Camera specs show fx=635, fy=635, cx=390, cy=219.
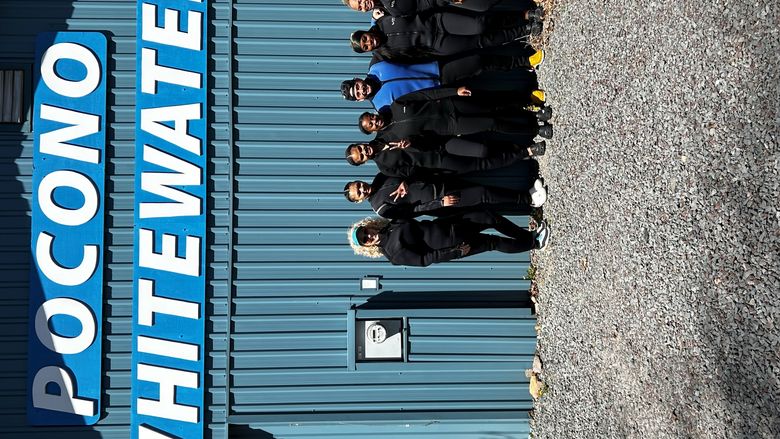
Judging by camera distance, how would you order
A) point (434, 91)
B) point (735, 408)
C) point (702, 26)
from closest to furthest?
point (735, 408)
point (702, 26)
point (434, 91)

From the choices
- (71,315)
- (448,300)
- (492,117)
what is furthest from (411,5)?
A: (71,315)

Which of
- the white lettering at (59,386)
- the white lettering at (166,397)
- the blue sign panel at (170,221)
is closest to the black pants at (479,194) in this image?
the blue sign panel at (170,221)

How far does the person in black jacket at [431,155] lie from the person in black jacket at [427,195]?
130 mm

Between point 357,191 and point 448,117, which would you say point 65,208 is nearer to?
point 357,191

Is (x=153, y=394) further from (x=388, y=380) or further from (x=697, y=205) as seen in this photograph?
(x=697, y=205)

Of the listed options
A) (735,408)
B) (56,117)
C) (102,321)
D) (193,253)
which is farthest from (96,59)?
(735,408)

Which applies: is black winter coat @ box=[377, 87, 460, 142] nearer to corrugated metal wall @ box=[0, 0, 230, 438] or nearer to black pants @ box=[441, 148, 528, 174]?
black pants @ box=[441, 148, 528, 174]

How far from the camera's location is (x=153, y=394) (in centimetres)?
700

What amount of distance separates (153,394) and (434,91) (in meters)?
4.48

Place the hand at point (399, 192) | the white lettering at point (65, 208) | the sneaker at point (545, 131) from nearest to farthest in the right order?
the hand at point (399, 192), the sneaker at point (545, 131), the white lettering at point (65, 208)

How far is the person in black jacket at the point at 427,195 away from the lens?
19.9 feet

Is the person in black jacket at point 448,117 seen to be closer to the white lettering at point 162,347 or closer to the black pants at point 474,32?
the black pants at point 474,32

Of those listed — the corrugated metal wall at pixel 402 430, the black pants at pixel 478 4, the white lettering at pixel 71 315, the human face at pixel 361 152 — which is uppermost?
the black pants at pixel 478 4

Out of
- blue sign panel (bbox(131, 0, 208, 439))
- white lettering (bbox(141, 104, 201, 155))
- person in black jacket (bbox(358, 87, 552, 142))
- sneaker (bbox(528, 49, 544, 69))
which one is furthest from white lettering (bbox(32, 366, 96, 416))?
sneaker (bbox(528, 49, 544, 69))
